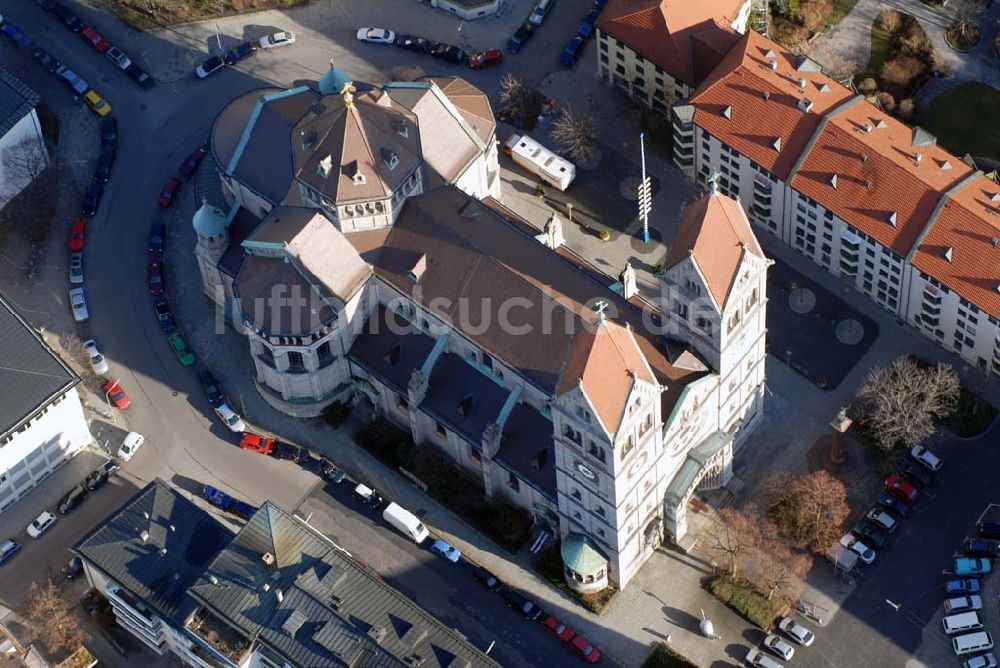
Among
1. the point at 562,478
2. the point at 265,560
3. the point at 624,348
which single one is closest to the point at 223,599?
the point at 265,560

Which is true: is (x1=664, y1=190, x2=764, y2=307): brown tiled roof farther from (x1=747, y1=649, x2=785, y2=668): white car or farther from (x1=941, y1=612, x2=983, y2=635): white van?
(x1=941, y1=612, x2=983, y2=635): white van

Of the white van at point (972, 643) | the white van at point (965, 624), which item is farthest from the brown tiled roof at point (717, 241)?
the white van at point (972, 643)

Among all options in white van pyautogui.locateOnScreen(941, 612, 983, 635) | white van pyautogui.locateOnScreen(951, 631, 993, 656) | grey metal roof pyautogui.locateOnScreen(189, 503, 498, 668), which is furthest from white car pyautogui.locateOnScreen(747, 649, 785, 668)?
grey metal roof pyautogui.locateOnScreen(189, 503, 498, 668)

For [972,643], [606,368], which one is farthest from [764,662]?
[606,368]

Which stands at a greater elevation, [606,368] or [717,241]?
[717,241]

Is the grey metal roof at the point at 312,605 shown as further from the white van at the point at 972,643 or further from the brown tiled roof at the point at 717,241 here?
the white van at the point at 972,643

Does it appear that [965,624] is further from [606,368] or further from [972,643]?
[606,368]
